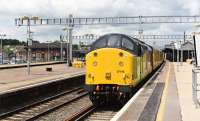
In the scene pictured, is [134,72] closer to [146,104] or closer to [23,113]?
[146,104]

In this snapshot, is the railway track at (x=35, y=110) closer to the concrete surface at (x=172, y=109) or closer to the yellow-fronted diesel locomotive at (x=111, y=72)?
the yellow-fronted diesel locomotive at (x=111, y=72)

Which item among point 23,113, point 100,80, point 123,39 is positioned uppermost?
point 123,39

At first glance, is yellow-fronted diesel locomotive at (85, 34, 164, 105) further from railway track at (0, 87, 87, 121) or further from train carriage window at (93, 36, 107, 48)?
railway track at (0, 87, 87, 121)

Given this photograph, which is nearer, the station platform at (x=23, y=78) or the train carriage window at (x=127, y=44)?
the train carriage window at (x=127, y=44)

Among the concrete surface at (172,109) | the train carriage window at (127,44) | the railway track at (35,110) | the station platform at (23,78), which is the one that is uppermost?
the train carriage window at (127,44)

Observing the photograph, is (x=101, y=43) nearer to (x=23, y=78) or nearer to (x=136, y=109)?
(x=136, y=109)

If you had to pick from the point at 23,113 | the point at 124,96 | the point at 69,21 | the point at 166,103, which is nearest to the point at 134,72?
the point at 124,96

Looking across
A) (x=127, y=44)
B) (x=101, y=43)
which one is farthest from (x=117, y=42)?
(x=101, y=43)

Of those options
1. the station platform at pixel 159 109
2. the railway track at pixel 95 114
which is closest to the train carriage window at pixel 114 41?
the station platform at pixel 159 109

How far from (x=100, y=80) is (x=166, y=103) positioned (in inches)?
113

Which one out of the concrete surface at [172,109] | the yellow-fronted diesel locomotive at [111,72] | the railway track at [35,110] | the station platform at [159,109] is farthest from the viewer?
the yellow-fronted diesel locomotive at [111,72]

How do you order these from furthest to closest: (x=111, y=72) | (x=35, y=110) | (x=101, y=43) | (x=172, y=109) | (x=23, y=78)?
(x=23, y=78) < (x=35, y=110) < (x=101, y=43) < (x=111, y=72) < (x=172, y=109)

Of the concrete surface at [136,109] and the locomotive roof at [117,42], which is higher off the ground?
the locomotive roof at [117,42]

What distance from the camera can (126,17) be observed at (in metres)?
71.1
